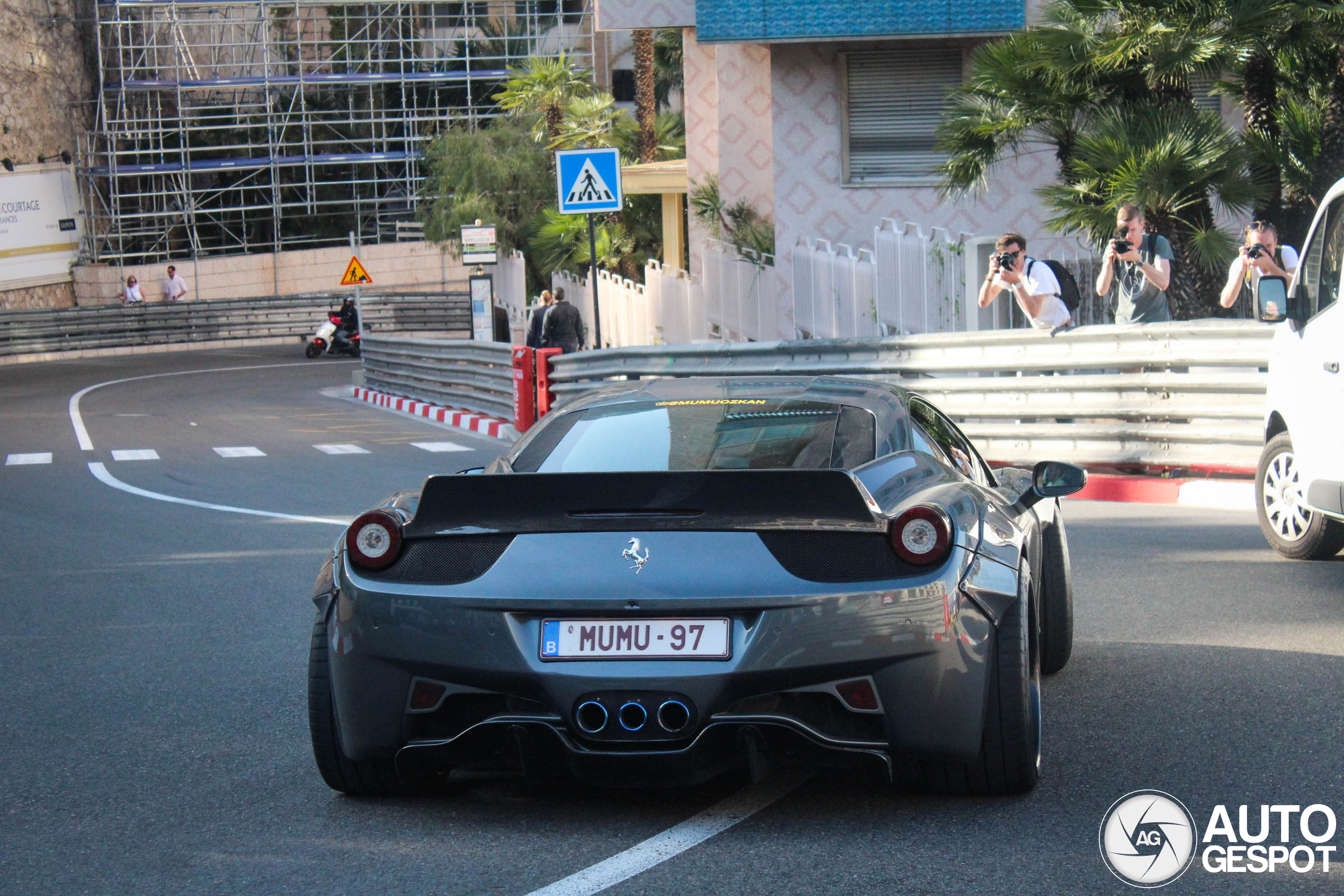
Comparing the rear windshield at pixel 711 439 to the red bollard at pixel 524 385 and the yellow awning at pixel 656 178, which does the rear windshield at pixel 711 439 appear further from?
the yellow awning at pixel 656 178

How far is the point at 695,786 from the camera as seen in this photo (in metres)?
4.63

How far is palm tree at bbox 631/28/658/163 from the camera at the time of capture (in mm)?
38781

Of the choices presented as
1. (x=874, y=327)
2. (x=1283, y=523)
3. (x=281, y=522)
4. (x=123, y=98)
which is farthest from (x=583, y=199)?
(x=123, y=98)

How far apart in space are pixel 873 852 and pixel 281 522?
27.1 ft

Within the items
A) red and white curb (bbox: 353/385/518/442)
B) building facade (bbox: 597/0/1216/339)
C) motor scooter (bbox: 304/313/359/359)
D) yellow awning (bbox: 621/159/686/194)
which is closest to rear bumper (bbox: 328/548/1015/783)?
red and white curb (bbox: 353/385/518/442)

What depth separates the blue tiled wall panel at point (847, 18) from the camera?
2150cm

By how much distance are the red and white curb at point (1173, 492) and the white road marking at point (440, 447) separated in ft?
26.6

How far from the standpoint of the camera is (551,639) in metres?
4.08

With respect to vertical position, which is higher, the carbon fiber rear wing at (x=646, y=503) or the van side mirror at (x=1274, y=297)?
the van side mirror at (x=1274, y=297)

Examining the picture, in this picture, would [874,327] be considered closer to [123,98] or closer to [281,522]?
[281,522]

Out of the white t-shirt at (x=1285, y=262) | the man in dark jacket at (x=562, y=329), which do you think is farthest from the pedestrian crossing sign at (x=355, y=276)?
the white t-shirt at (x=1285, y=262)

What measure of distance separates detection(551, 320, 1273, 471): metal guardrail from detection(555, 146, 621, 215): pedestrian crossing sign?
352 cm

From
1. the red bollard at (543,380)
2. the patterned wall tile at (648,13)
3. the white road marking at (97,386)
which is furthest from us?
the patterned wall tile at (648,13)

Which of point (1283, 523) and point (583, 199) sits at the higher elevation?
point (583, 199)
